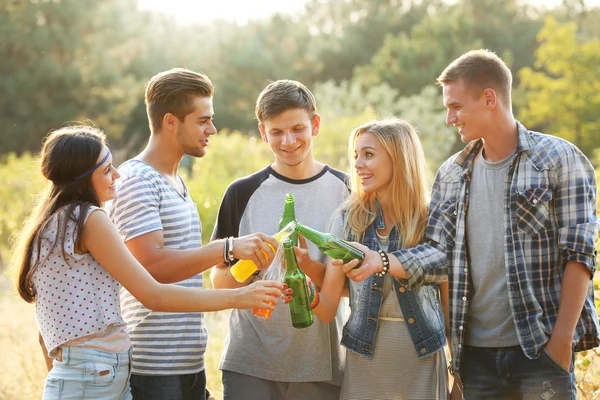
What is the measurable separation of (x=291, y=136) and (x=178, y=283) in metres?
0.95

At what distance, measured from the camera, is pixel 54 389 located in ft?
9.51

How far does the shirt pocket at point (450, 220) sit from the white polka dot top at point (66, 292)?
5.26 feet

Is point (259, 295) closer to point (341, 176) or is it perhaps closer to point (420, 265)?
point (420, 265)

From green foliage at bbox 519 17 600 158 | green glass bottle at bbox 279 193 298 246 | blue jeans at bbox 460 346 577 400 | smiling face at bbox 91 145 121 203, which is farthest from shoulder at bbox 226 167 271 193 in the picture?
green foliage at bbox 519 17 600 158

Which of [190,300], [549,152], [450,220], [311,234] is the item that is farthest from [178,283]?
[549,152]

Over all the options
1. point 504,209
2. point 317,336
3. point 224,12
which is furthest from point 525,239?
point 224,12

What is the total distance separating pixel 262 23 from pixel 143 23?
633 cm

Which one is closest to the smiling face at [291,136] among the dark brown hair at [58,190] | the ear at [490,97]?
the ear at [490,97]

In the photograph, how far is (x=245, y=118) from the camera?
107 feet

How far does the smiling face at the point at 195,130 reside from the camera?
12.2 feet

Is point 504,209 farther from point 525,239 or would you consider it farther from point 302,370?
point 302,370

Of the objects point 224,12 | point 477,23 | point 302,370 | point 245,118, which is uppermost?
point 224,12

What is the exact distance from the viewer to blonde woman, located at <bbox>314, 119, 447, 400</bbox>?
3.54 metres

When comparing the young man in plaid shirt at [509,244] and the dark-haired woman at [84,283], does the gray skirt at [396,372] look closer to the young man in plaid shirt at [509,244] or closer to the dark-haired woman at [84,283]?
the young man in plaid shirt at [509,244]
